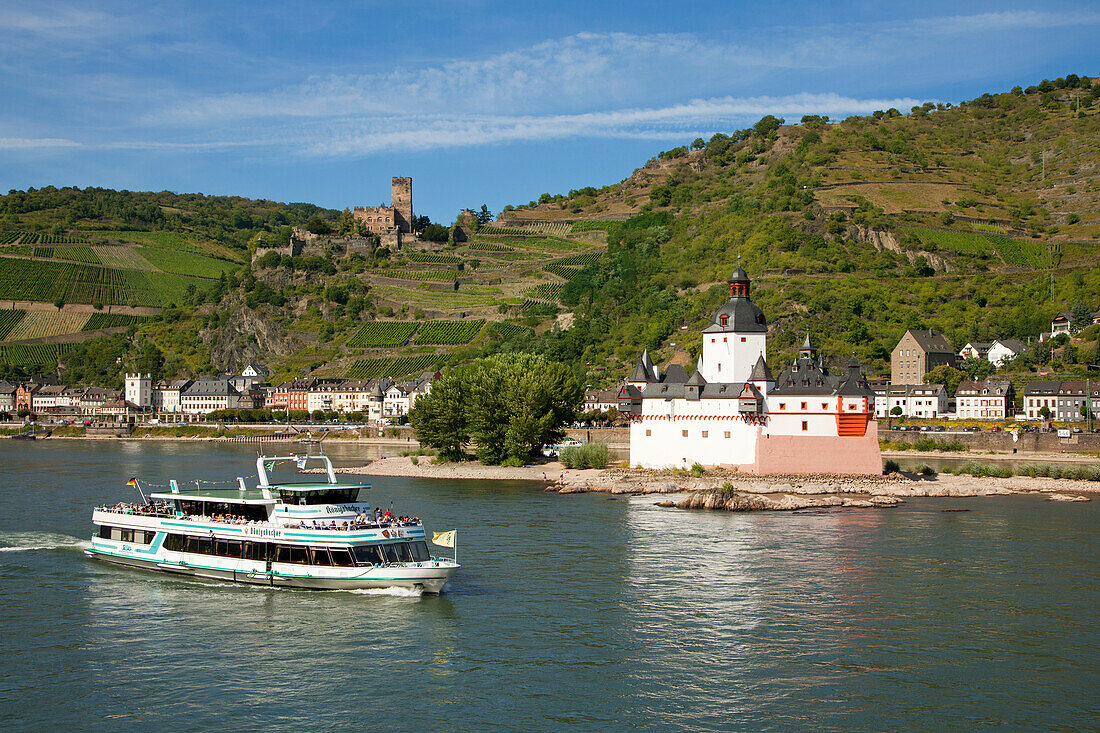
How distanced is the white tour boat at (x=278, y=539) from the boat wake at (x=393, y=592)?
156 mm

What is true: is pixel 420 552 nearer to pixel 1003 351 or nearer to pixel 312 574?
pixel 312 574

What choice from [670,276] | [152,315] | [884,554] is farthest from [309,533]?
[152,315]

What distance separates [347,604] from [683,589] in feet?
32.5

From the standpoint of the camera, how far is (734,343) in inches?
2377

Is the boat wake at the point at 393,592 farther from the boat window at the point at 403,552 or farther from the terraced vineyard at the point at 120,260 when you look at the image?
the terraced vineyard at the point at 120,260

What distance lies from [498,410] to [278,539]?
39700 millimetres

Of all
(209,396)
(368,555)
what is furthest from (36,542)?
(209,396)

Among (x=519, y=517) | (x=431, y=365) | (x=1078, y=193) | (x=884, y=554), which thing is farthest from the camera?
(x=1078, y=193)

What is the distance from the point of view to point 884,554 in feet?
121

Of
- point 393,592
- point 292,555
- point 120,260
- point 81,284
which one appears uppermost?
point 120,260

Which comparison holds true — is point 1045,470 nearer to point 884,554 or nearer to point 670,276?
point 884,554

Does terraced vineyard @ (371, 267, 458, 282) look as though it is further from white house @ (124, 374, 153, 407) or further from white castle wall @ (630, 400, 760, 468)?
white castle wall @ (630, 400, 760, 468)

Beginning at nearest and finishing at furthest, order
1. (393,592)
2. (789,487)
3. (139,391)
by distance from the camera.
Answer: (393,592) < (789,487) < (139,391)

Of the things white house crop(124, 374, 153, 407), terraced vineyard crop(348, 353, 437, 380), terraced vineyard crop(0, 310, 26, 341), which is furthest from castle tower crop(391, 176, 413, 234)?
terraced vineyard crop(0, 310, 26, 341)
